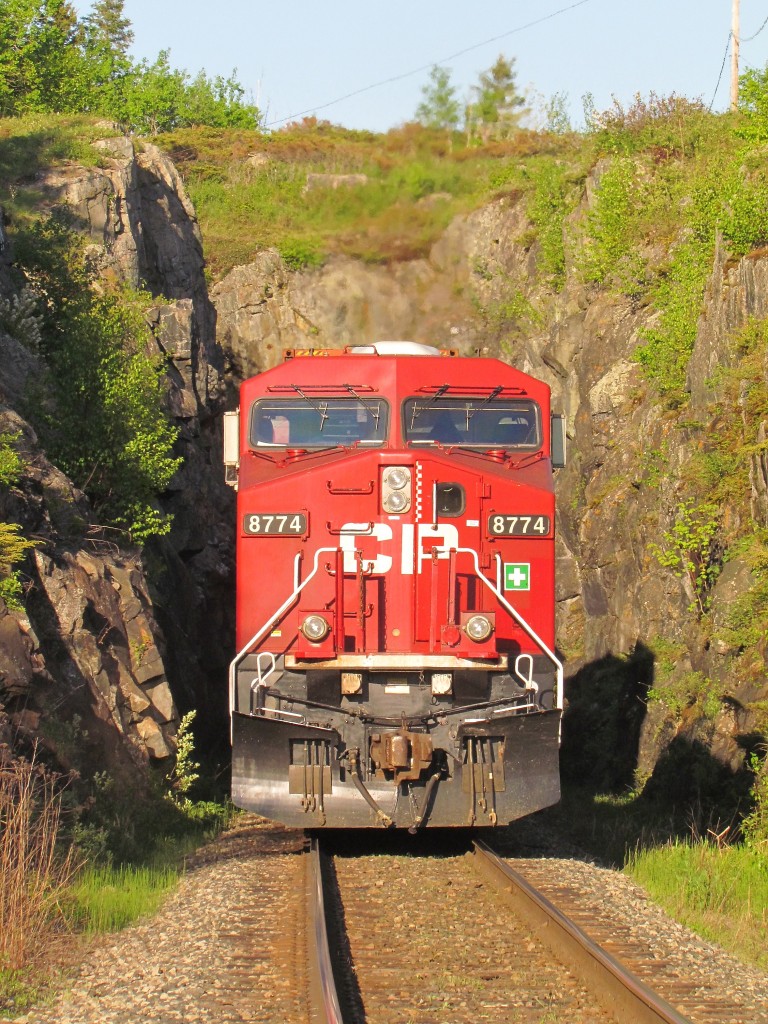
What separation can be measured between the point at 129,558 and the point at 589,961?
10.5 m

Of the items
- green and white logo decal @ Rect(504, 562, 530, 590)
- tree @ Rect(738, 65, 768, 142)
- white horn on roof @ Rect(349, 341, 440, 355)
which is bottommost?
green and white logo decal @ Rect(504, 562, 530, 590)

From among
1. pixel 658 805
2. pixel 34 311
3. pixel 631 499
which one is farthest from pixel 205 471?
pixel 658 805

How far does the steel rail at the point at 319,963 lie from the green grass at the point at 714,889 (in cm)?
272

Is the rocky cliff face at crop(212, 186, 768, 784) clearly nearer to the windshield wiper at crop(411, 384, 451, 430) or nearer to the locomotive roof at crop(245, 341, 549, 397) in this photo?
the locomotive roof at crop(245, 341, 549, 397)

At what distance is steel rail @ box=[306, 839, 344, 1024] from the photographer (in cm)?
612

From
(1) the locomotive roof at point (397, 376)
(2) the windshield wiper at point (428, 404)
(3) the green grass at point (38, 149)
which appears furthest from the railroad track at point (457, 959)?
(3) the green grass at point (38, 149)

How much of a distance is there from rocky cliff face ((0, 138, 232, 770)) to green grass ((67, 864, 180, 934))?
170 cm

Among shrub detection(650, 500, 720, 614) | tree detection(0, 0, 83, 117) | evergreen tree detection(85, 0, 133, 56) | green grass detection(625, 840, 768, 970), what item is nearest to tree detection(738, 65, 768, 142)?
shrub detection(650, 500, 720, 614)

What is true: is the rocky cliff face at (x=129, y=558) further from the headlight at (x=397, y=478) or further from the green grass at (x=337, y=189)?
the green grass at (x=337, y=189)

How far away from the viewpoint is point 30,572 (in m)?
12.8

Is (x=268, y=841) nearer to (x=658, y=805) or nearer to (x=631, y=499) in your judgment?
(x=658, y=805)

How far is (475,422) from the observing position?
37.5 ft

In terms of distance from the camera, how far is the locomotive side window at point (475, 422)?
11.3m

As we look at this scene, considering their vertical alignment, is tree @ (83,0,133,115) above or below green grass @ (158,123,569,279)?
above
